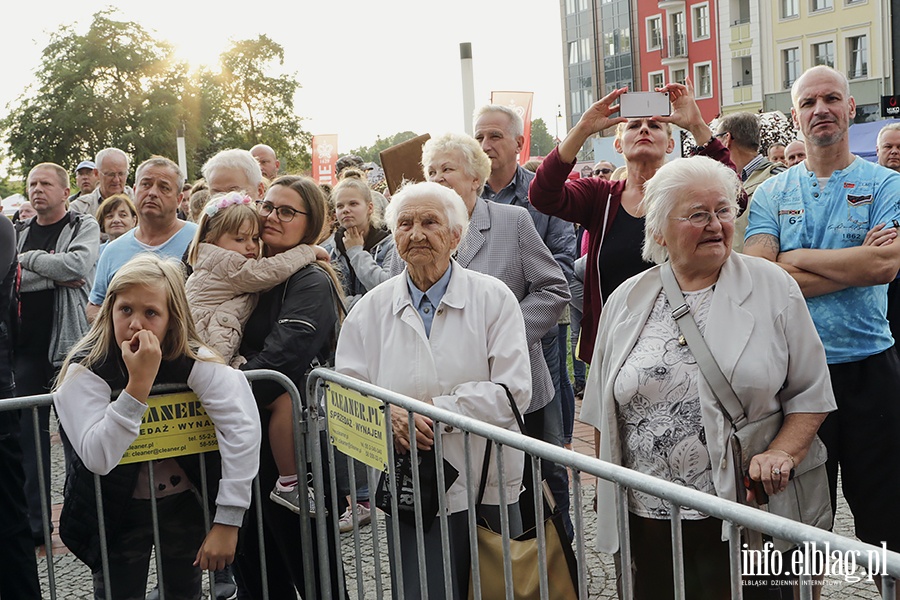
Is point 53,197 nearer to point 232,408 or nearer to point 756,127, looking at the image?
point 232,408

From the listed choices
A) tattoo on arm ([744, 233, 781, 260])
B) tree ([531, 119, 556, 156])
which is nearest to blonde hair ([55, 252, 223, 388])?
tattoo on arm ([744, 233, 781, 260])

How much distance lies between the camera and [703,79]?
55.6m

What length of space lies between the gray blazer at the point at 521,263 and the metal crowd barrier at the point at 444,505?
97 cm

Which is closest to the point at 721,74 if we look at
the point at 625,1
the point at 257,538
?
the point at 625,1

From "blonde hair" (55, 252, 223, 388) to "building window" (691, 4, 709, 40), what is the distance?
181ft

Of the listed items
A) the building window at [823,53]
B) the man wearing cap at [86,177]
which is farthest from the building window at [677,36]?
the man wearing cap at [86,177]

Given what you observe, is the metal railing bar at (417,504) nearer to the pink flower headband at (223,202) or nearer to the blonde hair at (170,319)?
the blonde hair at (170,319)

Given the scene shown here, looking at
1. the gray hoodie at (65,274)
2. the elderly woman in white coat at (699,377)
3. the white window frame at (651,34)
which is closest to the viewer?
the elderly woman in white coat at (699,377)

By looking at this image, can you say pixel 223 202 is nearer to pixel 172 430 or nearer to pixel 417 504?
pixel 172 430

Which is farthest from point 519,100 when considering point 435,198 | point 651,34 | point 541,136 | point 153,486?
point 541,136

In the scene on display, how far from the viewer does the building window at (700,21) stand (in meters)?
54.5

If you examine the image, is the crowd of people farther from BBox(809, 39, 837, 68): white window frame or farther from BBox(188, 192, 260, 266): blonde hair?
BBox(809, 39, 837, 68): white window frame

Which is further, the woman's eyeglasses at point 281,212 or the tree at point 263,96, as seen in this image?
the tree at point 263,96

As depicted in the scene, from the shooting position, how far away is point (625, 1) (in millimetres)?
63375
